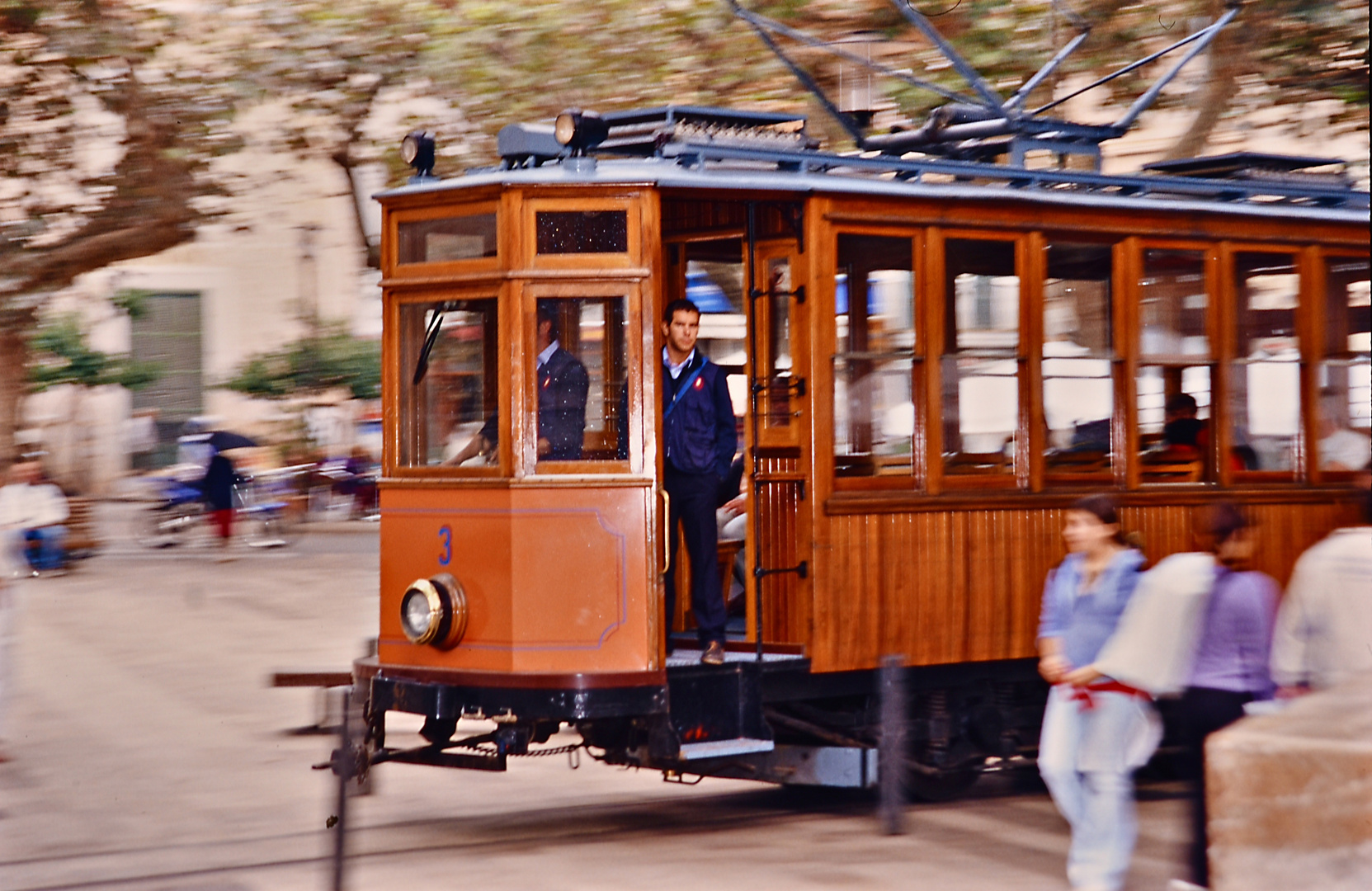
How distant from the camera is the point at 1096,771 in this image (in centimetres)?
668

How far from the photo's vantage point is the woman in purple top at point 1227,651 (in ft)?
21.4

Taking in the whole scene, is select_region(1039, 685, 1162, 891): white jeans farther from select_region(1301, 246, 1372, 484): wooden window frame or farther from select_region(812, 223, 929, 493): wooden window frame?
select_region(1301, 246, 1372, 484): wooden window frame

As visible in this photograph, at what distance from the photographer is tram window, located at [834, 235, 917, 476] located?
8289 millimetres

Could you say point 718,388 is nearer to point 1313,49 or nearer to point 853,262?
point 853,262

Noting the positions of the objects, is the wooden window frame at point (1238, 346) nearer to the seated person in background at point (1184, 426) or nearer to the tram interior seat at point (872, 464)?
the seated person in background at point (1184, 426)

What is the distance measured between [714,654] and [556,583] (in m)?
0.81

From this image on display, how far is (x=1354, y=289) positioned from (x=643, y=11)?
7018mm

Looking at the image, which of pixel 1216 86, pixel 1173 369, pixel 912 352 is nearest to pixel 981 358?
pixel 912 352

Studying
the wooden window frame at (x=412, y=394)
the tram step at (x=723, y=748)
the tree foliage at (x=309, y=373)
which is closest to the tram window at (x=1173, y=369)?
the tram step at (x=723, y=748)

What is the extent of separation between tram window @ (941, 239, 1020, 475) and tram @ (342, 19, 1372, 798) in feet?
0.05

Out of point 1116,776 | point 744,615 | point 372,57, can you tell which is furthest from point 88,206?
point 1116,776

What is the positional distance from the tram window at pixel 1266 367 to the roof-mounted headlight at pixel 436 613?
433 centimetres

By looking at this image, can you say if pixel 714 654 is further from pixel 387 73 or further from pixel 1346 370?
pixel 387 73

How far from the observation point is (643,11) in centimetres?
1499
